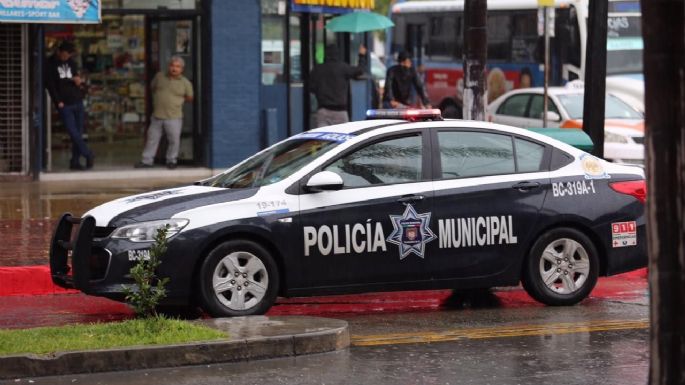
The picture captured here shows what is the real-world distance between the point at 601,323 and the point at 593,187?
4.63 ft

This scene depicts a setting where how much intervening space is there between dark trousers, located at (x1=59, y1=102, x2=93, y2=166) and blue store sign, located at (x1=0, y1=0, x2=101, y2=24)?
1678 millimetres

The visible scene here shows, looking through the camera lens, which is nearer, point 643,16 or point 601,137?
point 643,16

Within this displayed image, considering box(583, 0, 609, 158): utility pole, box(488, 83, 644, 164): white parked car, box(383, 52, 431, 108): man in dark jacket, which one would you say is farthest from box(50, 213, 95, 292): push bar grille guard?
box(488, 83, 644, 164): white parked car

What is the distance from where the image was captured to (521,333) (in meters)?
10.4

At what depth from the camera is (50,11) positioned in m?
19.5

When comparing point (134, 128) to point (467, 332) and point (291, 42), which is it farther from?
point (467, 332)

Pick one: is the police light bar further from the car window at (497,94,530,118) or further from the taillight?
the car window at (497,94,530,118)

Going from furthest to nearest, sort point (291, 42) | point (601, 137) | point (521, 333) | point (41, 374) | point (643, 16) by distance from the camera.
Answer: point (291, 42)
point (601, 137)
point (521, 333)
point (41, 374)
point (643, 16)

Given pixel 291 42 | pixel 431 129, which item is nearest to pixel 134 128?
pixel 291 42

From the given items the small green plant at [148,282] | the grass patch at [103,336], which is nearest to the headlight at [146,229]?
the small green plant at [148,282]

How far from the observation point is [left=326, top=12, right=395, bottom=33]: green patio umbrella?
2292 centimetres

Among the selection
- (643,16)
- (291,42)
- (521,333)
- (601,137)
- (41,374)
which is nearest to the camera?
(643,16)

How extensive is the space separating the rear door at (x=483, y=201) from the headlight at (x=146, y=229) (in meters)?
2.10

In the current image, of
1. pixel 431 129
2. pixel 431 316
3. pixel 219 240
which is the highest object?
pixel 431 129
